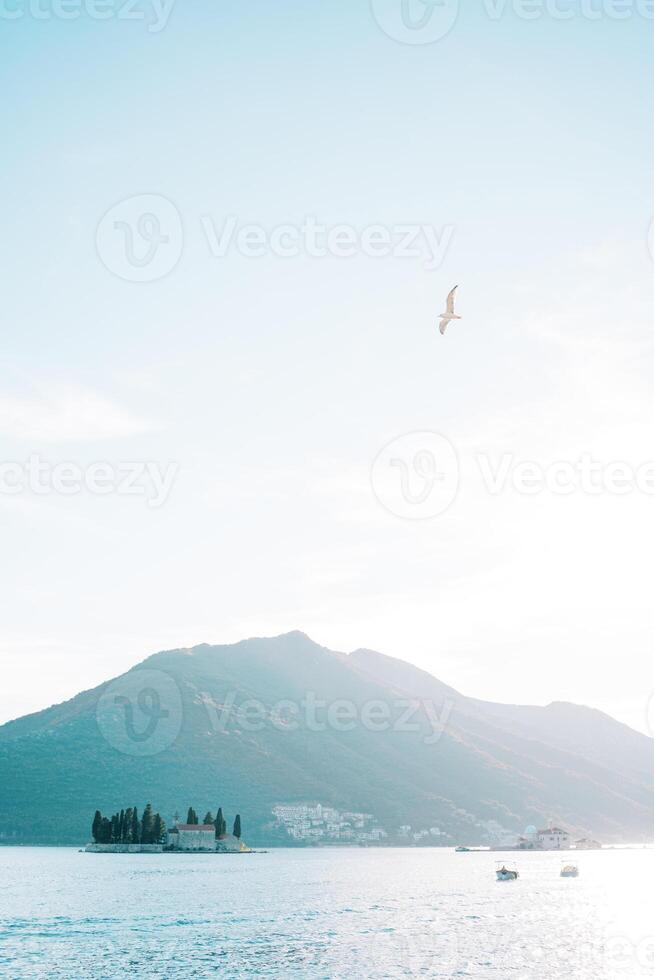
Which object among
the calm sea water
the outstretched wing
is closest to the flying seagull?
the outstretched wing

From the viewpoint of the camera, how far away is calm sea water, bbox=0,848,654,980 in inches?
2608

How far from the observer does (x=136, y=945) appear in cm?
7388

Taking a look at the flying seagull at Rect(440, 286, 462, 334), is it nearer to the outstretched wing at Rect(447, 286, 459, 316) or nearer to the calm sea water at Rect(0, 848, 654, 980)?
the outstretched wing at Rect(447, 286, 459, 316)

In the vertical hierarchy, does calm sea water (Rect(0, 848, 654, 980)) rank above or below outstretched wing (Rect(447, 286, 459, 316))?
below

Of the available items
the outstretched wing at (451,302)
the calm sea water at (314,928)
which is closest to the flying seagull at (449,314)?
the outstretched wing at (451,302)

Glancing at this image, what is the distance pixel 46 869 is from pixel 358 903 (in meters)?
88.6

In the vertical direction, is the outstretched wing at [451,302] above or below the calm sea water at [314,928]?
above

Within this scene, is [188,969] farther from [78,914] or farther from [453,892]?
[453,892]

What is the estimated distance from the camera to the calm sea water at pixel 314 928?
217ft

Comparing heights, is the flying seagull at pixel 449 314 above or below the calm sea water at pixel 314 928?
above

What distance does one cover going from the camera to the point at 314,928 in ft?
283

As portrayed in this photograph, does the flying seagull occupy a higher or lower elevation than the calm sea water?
higher

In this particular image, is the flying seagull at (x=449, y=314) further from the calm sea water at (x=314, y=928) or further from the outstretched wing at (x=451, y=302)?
the calm sea water at (x=314, y=928)

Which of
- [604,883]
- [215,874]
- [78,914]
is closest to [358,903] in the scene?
[78,914]
